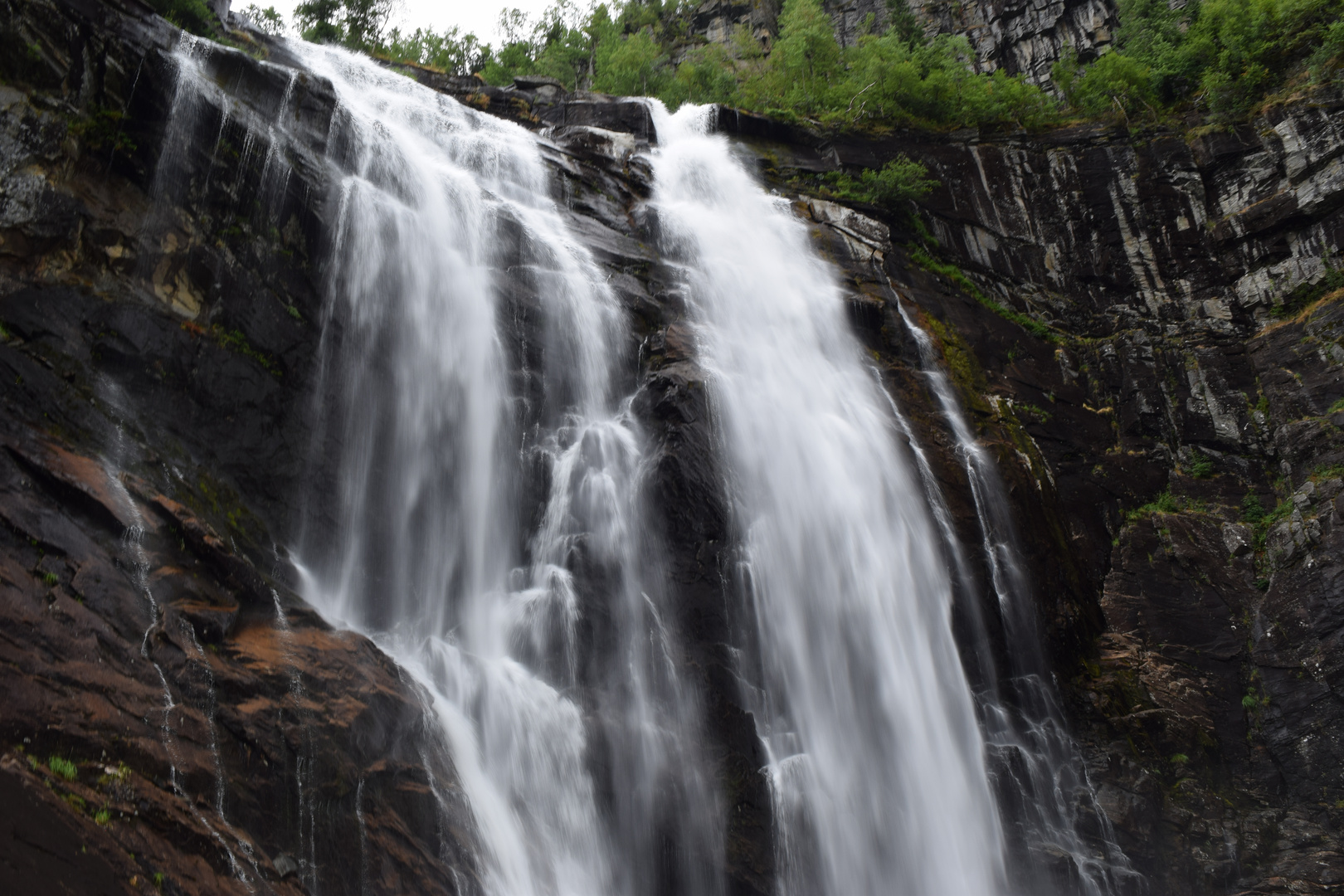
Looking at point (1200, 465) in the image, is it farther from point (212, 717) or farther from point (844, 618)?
point (212, 717)

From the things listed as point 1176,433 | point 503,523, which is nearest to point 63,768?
point 503,523

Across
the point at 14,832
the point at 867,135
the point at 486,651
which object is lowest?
the point at 14,832

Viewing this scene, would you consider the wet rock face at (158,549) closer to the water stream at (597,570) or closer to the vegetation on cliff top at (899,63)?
the water stream at (597,570)

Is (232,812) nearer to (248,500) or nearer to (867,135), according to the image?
(248,500)

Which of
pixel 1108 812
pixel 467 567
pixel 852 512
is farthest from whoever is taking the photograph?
pixel 852 512

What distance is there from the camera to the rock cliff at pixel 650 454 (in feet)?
20.4

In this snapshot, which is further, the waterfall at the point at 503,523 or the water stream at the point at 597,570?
the water stream at the point at 597,570

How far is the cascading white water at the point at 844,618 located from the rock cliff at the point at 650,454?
0.72 meters

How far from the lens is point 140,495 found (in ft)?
24.9

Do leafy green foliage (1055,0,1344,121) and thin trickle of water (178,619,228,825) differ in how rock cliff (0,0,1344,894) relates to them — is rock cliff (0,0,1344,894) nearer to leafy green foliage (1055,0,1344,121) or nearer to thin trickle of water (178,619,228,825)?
thin trickle of water (178,619,228,825)

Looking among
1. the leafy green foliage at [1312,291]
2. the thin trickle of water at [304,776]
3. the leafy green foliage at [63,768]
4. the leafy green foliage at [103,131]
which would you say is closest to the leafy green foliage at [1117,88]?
the leafy green foliage at [1312,291]

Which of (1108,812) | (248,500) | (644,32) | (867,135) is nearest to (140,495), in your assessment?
(248,500)

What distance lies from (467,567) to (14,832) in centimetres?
640

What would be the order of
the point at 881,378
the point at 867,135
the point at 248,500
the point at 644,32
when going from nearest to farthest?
1. the point at 248,500
2. the point at 881,378
3. the point at 867,135
4. the point at 644,32
